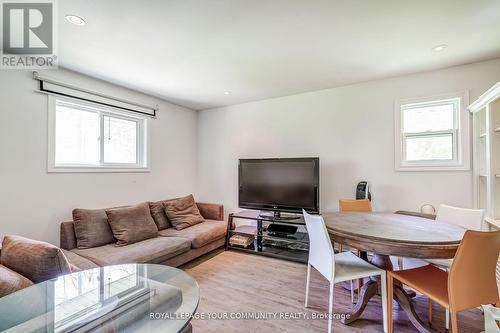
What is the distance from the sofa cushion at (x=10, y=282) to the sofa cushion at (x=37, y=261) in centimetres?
7

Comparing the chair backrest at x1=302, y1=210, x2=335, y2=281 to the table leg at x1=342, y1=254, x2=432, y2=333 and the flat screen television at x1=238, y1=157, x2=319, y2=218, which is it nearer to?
the table leg at x1=342, y1=254, x2=432, y2=333

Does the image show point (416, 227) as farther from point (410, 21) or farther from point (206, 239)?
point (206, 239)

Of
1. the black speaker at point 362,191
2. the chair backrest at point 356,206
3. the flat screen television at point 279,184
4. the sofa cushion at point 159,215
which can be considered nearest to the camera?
the chair backrest at point 356,206

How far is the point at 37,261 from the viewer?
1385 millimetres

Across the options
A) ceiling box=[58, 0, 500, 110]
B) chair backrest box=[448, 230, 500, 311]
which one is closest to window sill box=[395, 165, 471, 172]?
ceiling box=[58, 0, 500, 110]

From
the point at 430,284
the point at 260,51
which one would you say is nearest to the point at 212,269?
the point at 430,284

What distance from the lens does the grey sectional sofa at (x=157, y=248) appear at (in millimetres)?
2268

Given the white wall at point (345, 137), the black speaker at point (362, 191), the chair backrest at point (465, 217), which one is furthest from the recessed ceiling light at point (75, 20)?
the chair backrest at point (465, 217)

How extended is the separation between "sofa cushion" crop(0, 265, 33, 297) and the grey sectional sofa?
82 centimetres

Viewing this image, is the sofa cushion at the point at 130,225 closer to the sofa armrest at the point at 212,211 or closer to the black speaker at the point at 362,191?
the sofa armrest at the point at 212,211

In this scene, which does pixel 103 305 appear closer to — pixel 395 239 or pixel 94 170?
pixel 395 239

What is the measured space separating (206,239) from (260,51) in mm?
2455

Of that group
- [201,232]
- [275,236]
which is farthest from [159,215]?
[275,236]

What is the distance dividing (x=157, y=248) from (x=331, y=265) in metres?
1.87
